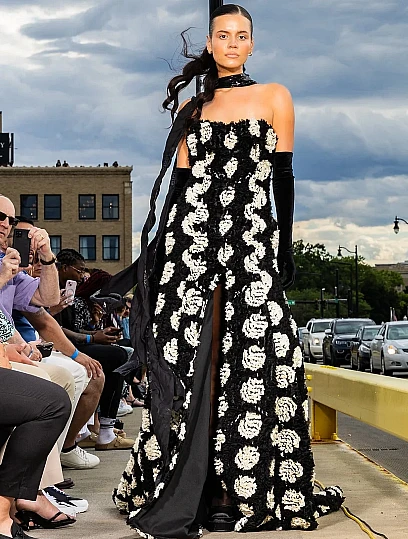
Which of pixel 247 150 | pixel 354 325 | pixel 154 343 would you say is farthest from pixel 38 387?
pixel 354 325

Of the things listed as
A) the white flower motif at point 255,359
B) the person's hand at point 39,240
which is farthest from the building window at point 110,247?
the white flower motif at point 255,359

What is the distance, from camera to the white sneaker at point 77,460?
7.83m

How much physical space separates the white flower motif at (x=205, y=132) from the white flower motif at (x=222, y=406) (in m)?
1.31

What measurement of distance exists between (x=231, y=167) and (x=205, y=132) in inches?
9.0

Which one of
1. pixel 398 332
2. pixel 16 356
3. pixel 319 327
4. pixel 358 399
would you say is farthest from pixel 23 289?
pixel 319 327

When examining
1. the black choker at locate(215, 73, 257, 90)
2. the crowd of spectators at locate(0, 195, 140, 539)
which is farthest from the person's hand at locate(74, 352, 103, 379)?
the black choker at locate(215, 73, 257, 90)

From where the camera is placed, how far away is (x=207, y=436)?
5.15 metres

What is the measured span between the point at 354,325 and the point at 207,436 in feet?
126

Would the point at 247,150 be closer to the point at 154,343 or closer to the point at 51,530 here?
the point at 154,343

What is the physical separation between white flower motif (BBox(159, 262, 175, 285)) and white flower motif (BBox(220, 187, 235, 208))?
16.3 inches

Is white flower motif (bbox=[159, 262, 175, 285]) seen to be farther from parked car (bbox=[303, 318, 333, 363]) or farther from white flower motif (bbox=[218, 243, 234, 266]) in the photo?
parked car (bbox=[303, 318, 333, 363])

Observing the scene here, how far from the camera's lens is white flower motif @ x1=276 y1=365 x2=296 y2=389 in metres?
5.24

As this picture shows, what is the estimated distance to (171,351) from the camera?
17.5ft

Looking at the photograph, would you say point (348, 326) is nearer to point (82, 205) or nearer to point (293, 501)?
point (293, 501)
